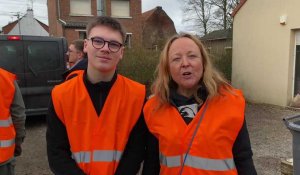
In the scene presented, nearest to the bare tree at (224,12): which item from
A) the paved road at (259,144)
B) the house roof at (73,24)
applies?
the house roof at (73,24)

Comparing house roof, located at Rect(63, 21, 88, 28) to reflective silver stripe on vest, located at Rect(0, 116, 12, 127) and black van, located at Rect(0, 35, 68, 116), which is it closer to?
black van, located at Rect(0, 35, 68, 116)

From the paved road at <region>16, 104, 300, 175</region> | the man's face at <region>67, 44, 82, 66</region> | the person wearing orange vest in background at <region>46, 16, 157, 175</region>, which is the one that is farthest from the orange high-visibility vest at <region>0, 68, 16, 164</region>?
the paved road at <region>16, 104, 300, 175</region>

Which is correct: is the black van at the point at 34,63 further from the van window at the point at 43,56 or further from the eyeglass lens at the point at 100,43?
the eyeglass lens at the point at 100,43

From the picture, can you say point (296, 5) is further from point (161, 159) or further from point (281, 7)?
point (161, 159)

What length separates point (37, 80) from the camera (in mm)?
8148

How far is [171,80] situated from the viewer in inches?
95.2

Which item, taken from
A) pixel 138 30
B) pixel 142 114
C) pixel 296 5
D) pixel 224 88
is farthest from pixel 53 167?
pixel 138 30

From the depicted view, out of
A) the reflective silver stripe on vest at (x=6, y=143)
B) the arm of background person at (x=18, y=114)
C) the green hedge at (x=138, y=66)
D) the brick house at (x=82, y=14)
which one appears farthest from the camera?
the brick house at (x=82, y=14)

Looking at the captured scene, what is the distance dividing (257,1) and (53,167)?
12.3 metres

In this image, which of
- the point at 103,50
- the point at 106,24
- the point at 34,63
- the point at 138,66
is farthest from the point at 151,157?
the point at 138,66

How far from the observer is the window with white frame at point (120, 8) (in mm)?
28906

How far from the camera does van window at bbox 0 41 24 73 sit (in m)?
7.77

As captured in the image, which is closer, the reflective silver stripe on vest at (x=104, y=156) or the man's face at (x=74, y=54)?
the reflective silver stripe on vest at (x=104, y=156)

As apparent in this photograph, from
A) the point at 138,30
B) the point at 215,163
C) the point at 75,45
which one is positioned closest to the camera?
the point at 215,163
